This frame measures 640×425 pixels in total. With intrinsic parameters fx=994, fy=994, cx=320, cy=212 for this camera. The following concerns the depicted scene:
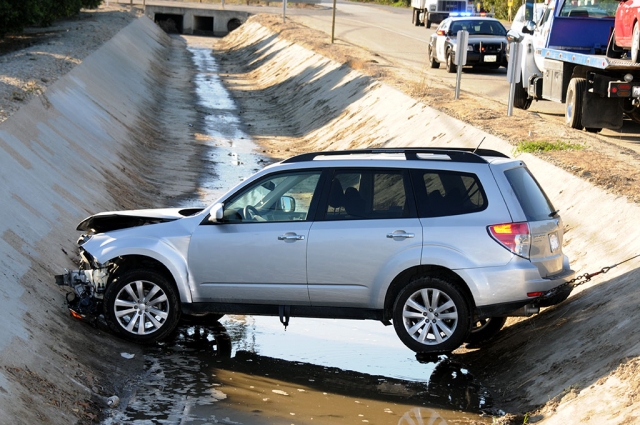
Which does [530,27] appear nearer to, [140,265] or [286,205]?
[286,205]

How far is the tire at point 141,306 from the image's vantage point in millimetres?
9594

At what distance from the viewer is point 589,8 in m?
20.7

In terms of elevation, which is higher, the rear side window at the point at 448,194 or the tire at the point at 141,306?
the rear side window at the point at 448,194

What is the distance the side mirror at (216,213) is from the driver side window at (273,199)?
0.29 ft

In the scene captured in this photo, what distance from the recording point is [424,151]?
31.5 feet

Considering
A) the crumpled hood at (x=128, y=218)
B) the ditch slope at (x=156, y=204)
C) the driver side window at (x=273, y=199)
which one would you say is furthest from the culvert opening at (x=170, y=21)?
the driver side window at (x=273, y=199)

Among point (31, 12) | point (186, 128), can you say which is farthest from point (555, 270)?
point (31, 12)

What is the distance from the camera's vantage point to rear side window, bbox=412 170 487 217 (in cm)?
882

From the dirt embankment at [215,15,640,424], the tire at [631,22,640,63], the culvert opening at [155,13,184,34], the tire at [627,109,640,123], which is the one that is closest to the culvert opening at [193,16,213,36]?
the culvert opening at [155,13,184,34]

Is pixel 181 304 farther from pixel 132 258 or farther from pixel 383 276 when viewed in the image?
pixel 383 276

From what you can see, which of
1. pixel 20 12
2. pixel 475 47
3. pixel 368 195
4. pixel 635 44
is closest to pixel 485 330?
pixel 368 195

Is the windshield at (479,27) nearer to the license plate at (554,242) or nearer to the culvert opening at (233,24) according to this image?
the license plate at (554,242)

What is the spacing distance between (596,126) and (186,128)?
12418 millimetres

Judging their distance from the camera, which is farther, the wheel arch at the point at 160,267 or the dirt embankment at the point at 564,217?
the wheel arch at the point at 160,267
